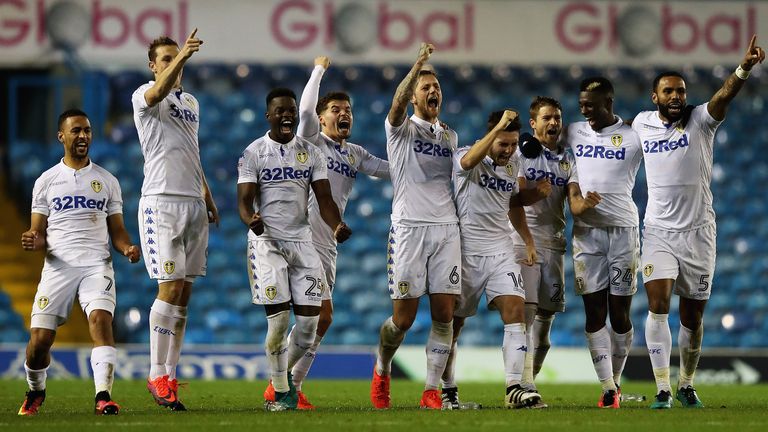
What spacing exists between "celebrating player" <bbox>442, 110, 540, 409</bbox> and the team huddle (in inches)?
0.5

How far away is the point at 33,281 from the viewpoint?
18031mm

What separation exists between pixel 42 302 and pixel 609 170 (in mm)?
4398

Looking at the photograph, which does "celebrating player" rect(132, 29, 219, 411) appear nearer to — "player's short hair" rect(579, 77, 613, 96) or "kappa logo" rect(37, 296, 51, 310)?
"kappa logo" rect(37, 296, 51, 310)

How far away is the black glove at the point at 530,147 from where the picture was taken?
937 cm

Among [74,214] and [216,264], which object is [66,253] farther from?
[216,264]

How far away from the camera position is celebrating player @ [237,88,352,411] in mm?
8578

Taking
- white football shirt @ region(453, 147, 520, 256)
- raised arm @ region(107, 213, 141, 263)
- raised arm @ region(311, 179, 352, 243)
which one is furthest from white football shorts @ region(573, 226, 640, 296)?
raised arm @ region(107, 213, 141, 263)

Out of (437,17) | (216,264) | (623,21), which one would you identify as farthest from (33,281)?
(623,21)

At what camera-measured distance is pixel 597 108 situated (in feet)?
30.5

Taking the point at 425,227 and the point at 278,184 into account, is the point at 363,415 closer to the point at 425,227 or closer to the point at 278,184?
the point at 425,227

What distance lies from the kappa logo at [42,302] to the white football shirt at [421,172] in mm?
2579

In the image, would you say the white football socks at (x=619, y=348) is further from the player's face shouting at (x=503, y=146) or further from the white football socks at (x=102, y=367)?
the white football socks at (x=102, y=367)

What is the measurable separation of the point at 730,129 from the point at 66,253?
1322 cm

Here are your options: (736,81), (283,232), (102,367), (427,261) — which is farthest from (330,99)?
(736,81)
